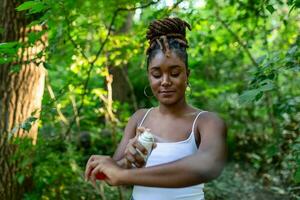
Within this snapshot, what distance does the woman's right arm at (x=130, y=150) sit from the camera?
1804 mm

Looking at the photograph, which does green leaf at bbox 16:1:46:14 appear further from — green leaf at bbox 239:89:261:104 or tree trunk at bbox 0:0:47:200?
tree trunk at bbox 0:0:47:200

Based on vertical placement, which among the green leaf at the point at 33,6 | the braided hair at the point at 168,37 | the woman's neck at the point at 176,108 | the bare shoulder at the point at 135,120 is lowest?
the bare shoulder at the point at 135,120

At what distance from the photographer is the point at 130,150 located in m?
1.81

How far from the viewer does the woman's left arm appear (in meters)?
1.59

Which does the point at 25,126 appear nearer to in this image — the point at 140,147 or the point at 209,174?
the point at 140,147

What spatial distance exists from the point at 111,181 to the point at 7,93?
9.21 ft

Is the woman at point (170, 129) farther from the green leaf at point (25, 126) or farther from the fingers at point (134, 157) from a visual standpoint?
the green leaf at point (25, 126)

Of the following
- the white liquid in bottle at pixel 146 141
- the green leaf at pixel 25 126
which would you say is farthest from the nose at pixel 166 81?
the green leaf at pixel 25 126

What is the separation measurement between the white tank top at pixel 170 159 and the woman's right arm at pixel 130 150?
13 centimetres

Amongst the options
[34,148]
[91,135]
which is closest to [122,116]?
[91,135]

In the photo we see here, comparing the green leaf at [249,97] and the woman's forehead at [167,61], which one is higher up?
the woman's forehead at [167,61]

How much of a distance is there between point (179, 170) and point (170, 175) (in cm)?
4

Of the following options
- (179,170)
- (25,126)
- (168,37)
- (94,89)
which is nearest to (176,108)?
(168,37)

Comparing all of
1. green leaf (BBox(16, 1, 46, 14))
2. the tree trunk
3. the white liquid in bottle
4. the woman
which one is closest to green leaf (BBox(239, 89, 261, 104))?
the woman
